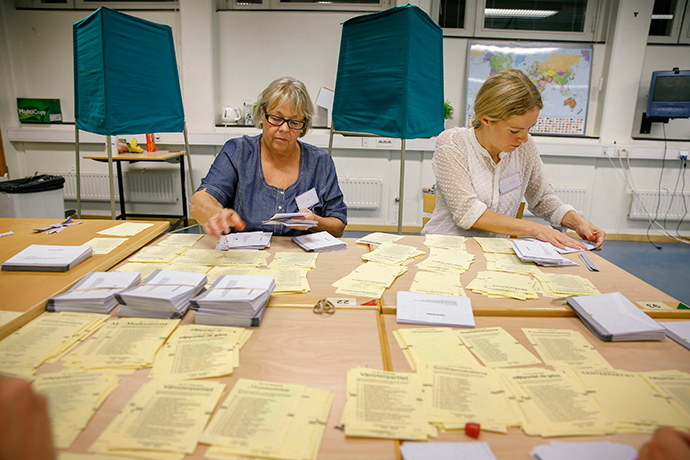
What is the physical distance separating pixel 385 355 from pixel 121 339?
591mm

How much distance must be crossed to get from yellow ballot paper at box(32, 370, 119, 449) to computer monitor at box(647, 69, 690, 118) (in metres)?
5.00

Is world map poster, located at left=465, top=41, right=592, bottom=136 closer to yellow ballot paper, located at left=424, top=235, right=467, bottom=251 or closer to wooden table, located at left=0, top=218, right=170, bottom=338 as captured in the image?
yellow ballot paper, located at left=424, top=235, right=467, bottom=251

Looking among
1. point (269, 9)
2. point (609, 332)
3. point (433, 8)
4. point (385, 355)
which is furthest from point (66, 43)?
point (609, 332)

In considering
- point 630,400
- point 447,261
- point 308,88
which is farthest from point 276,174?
point 308,88

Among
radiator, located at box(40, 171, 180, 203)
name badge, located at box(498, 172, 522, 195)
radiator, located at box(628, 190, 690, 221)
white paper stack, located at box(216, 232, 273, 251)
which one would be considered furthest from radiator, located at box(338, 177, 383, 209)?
radiator, located at box(628, 190, 690, 221)

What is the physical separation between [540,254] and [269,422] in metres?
1.22

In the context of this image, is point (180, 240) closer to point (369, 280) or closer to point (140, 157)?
point (369, 280)

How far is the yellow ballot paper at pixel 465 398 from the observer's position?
0.68 m

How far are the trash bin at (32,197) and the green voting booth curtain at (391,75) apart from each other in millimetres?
2630

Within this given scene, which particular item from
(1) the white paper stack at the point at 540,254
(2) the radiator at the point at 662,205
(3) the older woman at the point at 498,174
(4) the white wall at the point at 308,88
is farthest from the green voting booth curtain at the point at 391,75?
(2) the radiator at the point at 662,205

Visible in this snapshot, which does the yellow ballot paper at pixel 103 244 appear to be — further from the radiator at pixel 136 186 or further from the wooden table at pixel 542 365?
the radiator at pixel 136 186

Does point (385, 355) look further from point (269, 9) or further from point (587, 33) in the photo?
point (587, 33)

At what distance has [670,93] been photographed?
388cm

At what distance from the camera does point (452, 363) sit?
33.0 inches
